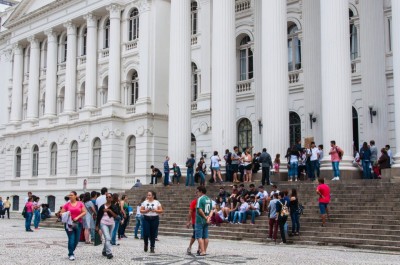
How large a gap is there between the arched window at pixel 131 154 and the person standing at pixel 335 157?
18000 millimetres

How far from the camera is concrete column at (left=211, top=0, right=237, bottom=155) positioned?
2850 centimetres

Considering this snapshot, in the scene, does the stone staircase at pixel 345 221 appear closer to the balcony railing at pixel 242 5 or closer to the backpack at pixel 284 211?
the backpack at pixel 284 211

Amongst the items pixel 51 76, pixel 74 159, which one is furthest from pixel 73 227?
pixel 51 76

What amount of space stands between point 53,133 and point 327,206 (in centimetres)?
2827

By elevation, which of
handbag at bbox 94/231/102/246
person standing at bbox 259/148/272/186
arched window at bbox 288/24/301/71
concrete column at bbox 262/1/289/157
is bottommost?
handbag at bbox 94/231/102/246

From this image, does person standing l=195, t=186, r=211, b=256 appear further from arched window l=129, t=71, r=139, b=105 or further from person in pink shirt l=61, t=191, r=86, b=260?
arched window l=129, t=71, r=139, b=105

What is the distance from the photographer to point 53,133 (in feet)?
144

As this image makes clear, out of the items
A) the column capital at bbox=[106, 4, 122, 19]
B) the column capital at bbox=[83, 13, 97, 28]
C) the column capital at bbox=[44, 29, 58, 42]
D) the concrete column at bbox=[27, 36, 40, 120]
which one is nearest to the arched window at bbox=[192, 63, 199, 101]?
the column capital at bbox=[106, 4, 122, 19]

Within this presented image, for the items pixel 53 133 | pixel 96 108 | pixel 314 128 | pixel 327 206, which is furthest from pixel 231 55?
pixel 53 133

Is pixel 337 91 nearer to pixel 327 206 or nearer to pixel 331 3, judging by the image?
pixel 331 3

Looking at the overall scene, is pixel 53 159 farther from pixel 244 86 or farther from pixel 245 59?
pixel 245 59

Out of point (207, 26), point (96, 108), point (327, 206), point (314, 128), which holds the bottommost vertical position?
point (327, 206)

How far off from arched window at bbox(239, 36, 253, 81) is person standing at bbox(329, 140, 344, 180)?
12.0 metres

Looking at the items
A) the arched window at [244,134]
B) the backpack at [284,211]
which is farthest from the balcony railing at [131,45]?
the backpack at [284,211]
